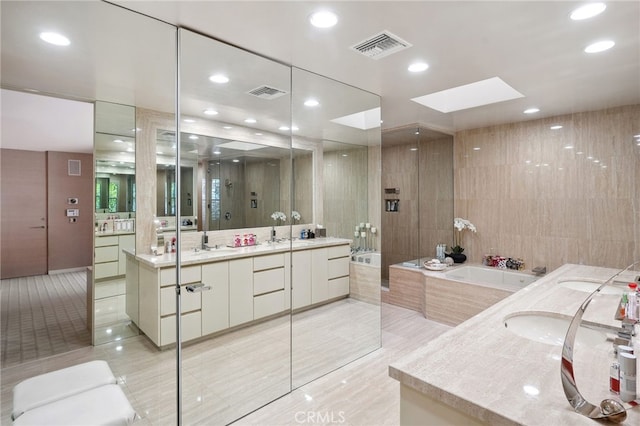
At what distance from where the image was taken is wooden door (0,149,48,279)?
168 cm

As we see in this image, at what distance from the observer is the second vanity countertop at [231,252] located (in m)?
2.25

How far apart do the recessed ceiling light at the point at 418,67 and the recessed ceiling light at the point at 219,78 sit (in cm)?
146

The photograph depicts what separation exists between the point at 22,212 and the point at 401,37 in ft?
8.10

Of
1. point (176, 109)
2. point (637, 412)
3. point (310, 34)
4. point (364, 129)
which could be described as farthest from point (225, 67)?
point (637, 412)

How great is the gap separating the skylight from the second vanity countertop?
6.13ft

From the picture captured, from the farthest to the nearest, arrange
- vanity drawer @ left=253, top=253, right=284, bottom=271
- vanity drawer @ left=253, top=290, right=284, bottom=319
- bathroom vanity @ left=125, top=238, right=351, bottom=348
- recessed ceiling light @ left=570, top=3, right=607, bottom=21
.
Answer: vanity drawer @ left=253, top=253, right=284, bottom=271 → vanity drawer @ left=253, top=290, right=284, bottom=319 → bathroom vanity @ left=125, top=238, right=351, bottom=348 → recessed ceiling light @ left=570, top=3, right=607, bottom=21

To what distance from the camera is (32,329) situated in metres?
2.00

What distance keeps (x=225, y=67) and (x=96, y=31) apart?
0.77 meters

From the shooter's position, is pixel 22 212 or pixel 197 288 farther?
pixel 197 288

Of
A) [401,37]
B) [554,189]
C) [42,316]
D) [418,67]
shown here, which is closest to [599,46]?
[418,67]

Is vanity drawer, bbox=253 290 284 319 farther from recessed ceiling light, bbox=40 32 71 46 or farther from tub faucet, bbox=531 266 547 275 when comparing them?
tub faucet, bbox=531 266 547 275

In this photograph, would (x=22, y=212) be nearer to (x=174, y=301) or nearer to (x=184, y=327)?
(x=174, y=301)

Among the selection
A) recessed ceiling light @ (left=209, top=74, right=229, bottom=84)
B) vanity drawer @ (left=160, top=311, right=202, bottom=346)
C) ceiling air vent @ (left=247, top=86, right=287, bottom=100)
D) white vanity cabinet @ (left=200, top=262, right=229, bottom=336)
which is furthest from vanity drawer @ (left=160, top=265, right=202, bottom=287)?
ceiling air vent @ (left=247, top=86, right=287, bottom=100)

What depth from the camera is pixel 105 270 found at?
218 centimetres
